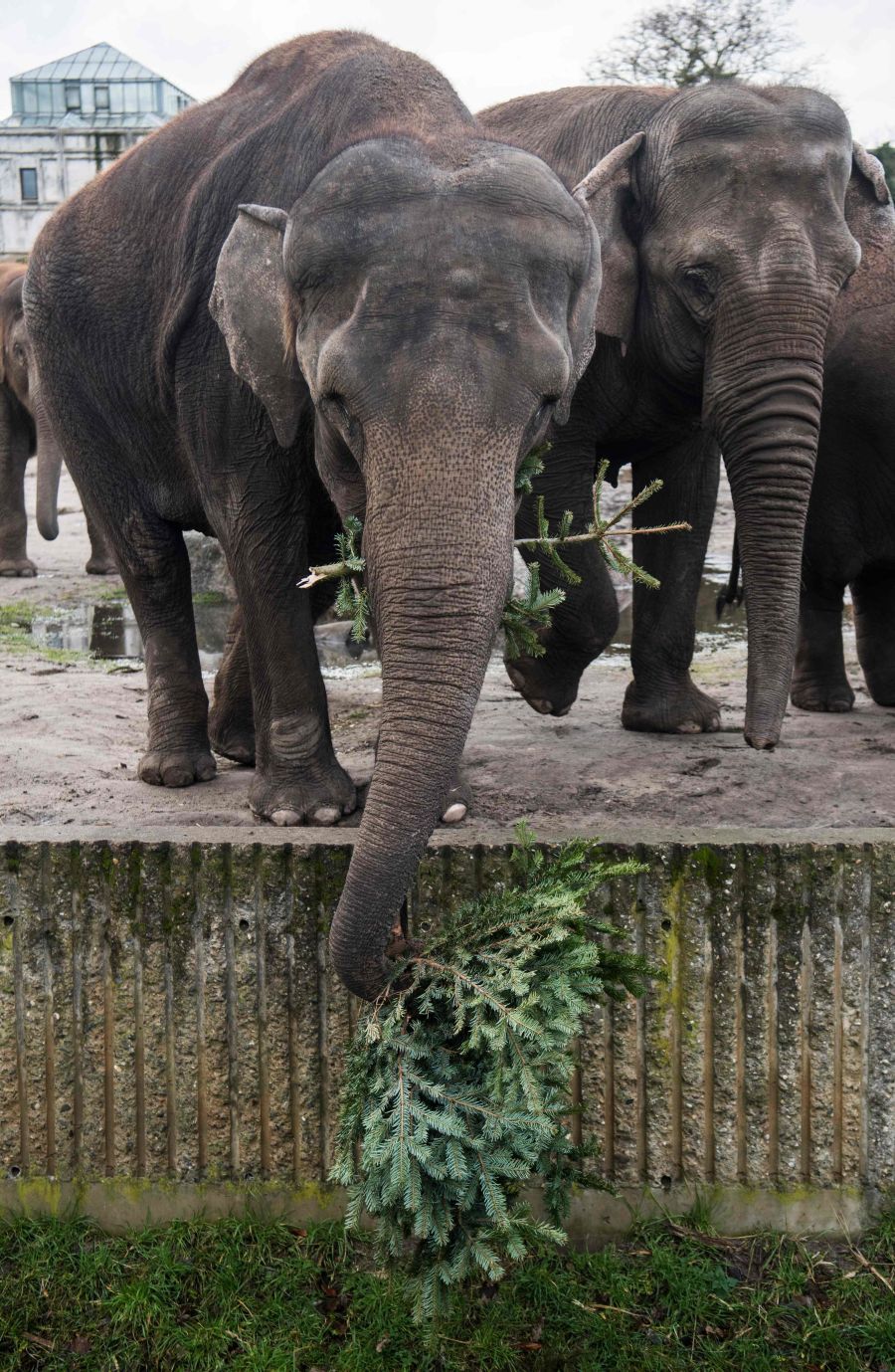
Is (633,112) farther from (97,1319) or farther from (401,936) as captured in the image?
(97,1319)

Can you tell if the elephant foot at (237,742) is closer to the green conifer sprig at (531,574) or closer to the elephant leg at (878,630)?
the green conifer sprig at (531,574)

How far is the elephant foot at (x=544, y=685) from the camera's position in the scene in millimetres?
6172

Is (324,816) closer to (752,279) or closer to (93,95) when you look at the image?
(752,279)

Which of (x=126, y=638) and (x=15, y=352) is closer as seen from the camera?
(x=126, y=638)

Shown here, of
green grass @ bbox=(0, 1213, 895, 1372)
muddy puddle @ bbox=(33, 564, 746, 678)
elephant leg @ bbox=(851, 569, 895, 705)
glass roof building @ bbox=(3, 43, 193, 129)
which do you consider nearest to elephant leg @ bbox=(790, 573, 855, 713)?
elephant leg @ bbox=(851, 569, 895, 705)

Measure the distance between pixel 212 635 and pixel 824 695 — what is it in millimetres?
5415

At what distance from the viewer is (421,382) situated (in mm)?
3471

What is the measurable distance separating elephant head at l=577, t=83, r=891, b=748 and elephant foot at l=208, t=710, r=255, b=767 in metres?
1.96

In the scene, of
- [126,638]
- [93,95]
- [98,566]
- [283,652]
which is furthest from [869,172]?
[93,95]

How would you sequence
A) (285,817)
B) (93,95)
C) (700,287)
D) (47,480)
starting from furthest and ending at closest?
(93,95), (47,480), (700,287), (285,817)

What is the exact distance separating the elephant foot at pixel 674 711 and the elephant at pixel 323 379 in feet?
4.68

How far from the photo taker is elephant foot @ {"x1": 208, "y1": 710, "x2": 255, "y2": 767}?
5922mm

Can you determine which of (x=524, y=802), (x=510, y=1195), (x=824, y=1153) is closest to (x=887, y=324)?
(x=524, y=802)

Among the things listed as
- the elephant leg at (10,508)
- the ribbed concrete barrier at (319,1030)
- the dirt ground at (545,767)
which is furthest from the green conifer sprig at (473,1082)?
the elephant leg at (10,508)
